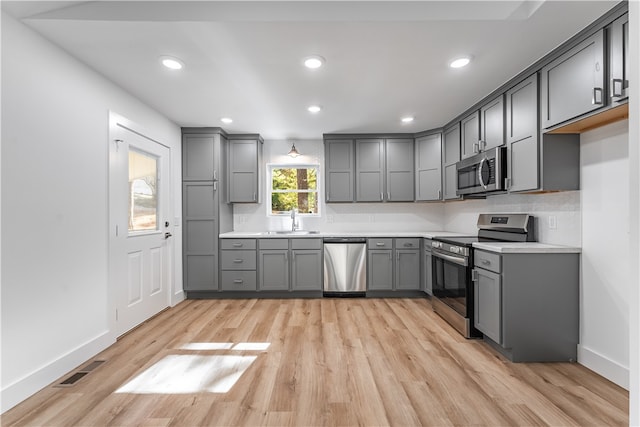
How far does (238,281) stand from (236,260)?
288 mm

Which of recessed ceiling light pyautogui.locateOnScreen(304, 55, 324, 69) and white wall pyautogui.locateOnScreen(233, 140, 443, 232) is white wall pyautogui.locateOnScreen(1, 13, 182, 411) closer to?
recessed ceiling light pyautogui.locateOnScreen(304, 55, 324, 69)

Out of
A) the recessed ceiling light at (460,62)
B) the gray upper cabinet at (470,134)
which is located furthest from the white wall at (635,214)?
the gray upper cabinet at (470,134)

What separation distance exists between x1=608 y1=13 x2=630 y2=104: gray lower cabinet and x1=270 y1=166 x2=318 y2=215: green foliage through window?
3.59 m

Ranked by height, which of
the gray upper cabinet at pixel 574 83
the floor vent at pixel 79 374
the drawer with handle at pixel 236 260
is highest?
the gray upper cabinet at pixel 574 83

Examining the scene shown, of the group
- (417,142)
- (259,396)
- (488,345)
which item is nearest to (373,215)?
(417,142)

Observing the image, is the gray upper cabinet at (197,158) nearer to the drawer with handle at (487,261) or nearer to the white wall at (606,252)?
the drawer with handle at (487,261)

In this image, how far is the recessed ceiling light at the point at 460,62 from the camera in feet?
7.79

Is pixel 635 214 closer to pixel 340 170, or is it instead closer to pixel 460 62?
pixel 460 62

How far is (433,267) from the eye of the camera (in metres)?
3.70

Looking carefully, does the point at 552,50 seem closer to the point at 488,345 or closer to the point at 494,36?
the point at 494,36

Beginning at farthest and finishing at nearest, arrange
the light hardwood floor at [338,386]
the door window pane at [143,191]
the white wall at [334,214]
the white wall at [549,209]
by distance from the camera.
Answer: the white wall at [334,214] < the door window pane at [143,191] < the white wall at [549,209] < the light hardwood floor at [338,386]

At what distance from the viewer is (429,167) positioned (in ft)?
14.5

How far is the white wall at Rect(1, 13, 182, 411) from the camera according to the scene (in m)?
1.87

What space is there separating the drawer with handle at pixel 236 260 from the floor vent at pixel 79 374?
1.90 meters
